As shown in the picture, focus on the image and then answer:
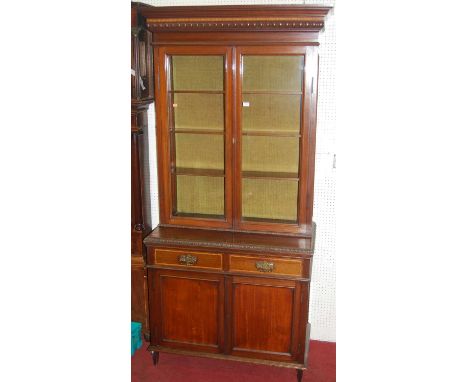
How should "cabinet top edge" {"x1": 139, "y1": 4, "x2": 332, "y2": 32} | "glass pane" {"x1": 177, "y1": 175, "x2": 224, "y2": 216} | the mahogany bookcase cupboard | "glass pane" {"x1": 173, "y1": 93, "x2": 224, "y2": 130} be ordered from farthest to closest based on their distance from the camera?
"glass pane" {"x1": 177, "y1": 175, "x2": 224, "y2": 216} < "glass pane" {"x1": 173, "y1": 93, "x2": 224, "y2": 130} < the mahogany bookcase cupboard < "cabinet top edge" {"x1": 139, "y1": 4, "x2": 332, "y2": 32}

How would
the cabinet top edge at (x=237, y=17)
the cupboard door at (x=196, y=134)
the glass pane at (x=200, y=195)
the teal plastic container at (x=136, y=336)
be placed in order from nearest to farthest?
the cabinet top edge at (x=237, y=17) < the cupboard door at (x=196, y=134) < the glass pane at (x=200, y=195) < the teal plastic container at (x=136, y=336)

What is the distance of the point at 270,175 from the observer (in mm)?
2770

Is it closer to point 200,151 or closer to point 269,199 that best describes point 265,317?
point 269,199

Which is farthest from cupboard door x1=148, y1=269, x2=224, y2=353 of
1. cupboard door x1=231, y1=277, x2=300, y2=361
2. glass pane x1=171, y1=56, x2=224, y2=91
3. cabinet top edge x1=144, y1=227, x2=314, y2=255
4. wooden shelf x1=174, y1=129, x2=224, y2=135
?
glass pane x1=171, y1=56, x2=224, y2=91

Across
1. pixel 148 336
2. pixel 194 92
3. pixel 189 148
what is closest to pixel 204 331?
pixel 148 336

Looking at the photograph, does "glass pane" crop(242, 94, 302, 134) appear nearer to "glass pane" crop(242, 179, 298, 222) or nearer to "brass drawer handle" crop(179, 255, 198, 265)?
"glass pane" crop(242, 179, 298, 222)

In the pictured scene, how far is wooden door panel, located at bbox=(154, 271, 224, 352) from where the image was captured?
8.92ft

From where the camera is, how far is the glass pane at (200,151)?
284 centimetres

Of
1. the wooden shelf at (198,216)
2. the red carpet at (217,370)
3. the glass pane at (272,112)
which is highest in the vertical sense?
the glass pane at (272,112)

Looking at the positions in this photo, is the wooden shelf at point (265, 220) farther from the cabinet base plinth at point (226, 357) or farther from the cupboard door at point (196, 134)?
the cabinet base plinth at point (226, 357)

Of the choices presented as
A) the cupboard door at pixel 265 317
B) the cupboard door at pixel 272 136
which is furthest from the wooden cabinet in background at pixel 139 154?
the cupboard door at pixel 265 317

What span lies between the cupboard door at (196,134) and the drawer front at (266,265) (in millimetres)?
287
